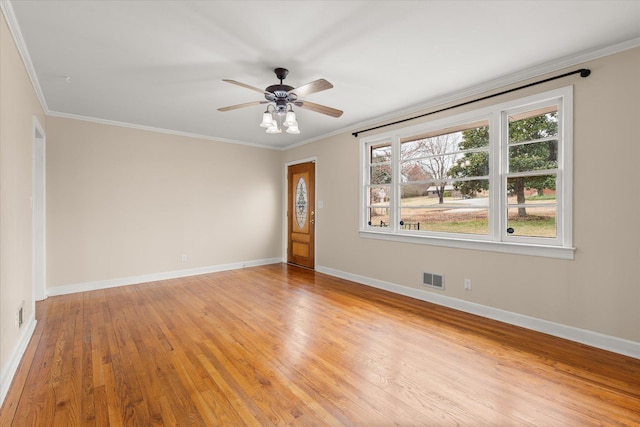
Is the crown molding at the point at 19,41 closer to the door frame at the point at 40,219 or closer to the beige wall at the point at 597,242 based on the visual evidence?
the door frame at the point at 40,219

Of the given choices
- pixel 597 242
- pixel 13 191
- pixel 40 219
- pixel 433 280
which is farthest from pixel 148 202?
pixel 597 242

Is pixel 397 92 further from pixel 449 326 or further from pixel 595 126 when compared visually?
pixel 449 326

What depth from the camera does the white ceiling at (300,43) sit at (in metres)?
2.11

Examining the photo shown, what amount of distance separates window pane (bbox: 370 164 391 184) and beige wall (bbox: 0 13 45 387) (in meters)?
4.14

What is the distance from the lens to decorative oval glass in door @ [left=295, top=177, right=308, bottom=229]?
6266 millimetres

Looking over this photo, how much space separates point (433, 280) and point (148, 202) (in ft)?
15.3

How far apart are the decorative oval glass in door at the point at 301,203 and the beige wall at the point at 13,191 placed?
4129 millimetres

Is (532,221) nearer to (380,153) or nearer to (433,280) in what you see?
(433,280)

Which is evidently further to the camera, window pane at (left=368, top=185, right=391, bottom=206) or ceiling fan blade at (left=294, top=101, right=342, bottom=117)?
window pane at (left=368, top=185, right=391, bottom=206)

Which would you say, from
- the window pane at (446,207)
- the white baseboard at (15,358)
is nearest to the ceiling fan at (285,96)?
the window pane at (446,207)

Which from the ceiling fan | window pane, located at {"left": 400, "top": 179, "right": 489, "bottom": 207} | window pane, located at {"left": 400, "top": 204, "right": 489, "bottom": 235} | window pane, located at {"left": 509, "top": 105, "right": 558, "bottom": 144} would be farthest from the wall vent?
the ceiling fan

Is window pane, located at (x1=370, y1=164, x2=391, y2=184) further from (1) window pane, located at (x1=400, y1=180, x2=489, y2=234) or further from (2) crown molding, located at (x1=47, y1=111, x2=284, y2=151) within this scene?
(2) crown molding, located at (x1=47, y1=111, x2=284, y2=151)

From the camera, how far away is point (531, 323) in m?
3.09

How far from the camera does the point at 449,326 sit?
10.4 ft
